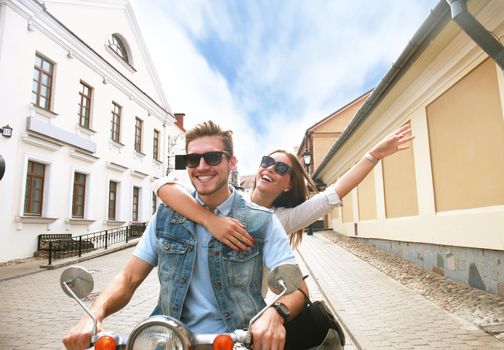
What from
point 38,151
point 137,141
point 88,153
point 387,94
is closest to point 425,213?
point 387,94

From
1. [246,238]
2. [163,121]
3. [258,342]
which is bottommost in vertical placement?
[258,342]

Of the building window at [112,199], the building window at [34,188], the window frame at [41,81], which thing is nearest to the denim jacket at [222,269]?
the building window at [34,188]

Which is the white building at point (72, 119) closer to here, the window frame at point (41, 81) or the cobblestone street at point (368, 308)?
the window frame at point (41, 81)

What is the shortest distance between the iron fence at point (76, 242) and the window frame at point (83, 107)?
15.5ft

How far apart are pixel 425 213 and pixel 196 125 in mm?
7385

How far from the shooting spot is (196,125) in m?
2.03

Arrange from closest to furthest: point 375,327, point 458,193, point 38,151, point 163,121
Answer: point 375,327 < point 458,193 < point 38,151 < point 163,121

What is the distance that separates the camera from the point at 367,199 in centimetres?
1345

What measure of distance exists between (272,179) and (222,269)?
1184 millimetres

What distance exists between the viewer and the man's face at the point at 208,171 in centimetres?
195

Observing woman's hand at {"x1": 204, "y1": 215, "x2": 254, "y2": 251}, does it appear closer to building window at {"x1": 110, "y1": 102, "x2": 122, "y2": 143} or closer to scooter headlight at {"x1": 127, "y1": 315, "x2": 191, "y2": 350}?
scooter headlight at {"x1": 127, "y1": 315, "x2": 191, "y2": 350}

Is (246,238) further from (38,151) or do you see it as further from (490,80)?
(38,151)

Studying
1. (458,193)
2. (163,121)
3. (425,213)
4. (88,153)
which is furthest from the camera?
(163,121)

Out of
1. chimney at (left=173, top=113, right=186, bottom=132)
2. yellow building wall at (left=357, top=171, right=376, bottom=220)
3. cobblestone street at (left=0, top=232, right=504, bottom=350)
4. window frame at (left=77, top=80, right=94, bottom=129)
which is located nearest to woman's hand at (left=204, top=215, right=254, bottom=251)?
cobblestone street at (left=0, top=232, right=504, bottom=350)
